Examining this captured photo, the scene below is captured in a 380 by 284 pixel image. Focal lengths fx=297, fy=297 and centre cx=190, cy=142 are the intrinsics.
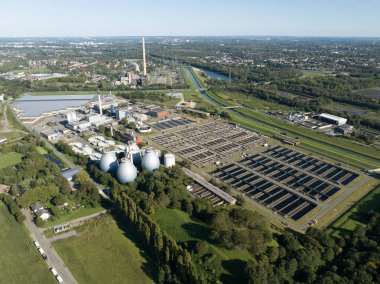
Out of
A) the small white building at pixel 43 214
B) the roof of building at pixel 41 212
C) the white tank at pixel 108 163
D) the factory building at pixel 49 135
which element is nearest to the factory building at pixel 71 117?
the factory building at pixel 49 135

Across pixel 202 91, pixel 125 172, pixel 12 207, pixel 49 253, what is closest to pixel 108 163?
pixel 125 172

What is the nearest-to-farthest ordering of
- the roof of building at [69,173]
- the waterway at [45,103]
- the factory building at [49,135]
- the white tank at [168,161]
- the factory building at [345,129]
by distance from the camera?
the roof of building at [69,173] < the white tank at [168,161] < the factory building at [49,135] < the factory building at [345,129] < the waterway at [45,103]

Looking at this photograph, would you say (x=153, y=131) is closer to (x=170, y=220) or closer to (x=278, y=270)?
(x=170, y=220)

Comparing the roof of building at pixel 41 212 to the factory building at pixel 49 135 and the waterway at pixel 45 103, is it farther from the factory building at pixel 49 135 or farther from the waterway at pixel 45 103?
the waterway at pixel 45 103

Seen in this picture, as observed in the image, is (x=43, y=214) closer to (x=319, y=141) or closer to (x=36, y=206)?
(x=36, y=206)

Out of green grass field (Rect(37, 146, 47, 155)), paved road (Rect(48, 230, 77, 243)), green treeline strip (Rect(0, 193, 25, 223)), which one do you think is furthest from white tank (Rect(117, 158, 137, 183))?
green grass field (Rect(37, 146, 47, 155))

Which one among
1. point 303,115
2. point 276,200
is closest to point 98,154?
point 276,200

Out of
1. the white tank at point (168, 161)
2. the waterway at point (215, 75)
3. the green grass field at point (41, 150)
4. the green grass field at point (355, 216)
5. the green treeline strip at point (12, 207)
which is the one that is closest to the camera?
the green grass field at point (355, 216)
